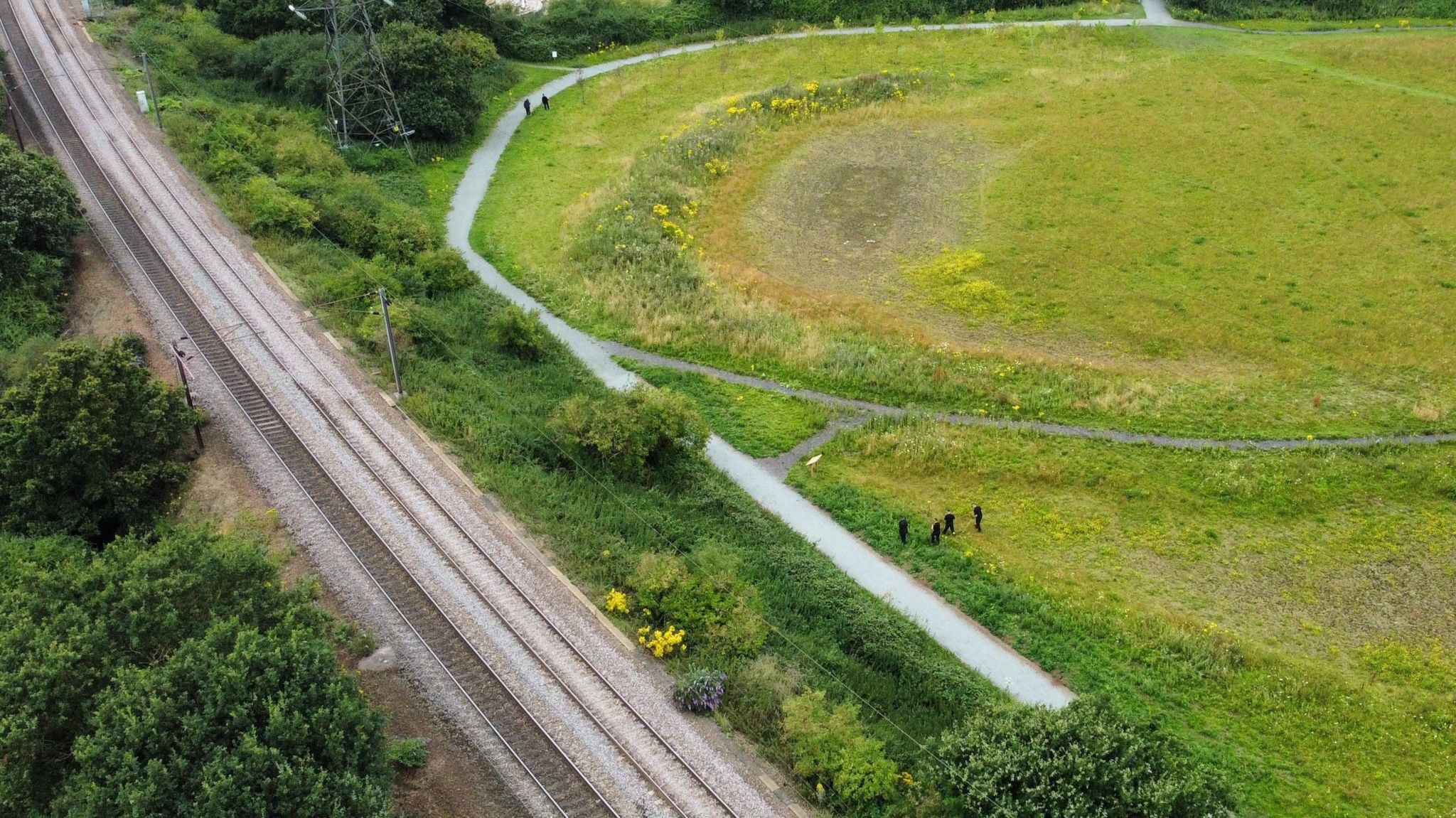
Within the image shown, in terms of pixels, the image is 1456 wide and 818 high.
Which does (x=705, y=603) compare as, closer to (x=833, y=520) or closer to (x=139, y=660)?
(x=833, y=520)

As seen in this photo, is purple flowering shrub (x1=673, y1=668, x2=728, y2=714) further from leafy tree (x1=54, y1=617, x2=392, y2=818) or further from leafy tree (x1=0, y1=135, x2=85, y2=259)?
leafy tree (x1=0, y1=135, x2=85, y2=259)

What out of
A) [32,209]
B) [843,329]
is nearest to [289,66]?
[32,209]

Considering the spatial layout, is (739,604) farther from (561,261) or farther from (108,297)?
(108,297)

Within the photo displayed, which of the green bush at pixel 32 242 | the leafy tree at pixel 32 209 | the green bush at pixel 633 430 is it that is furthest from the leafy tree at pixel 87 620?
the leafy tree at pixel 32 209

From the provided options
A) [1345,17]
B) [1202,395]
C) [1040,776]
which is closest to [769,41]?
[1345,17]

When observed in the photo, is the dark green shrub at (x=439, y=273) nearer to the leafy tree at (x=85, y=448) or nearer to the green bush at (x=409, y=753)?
the leafy tree at (x=85, y=448)
